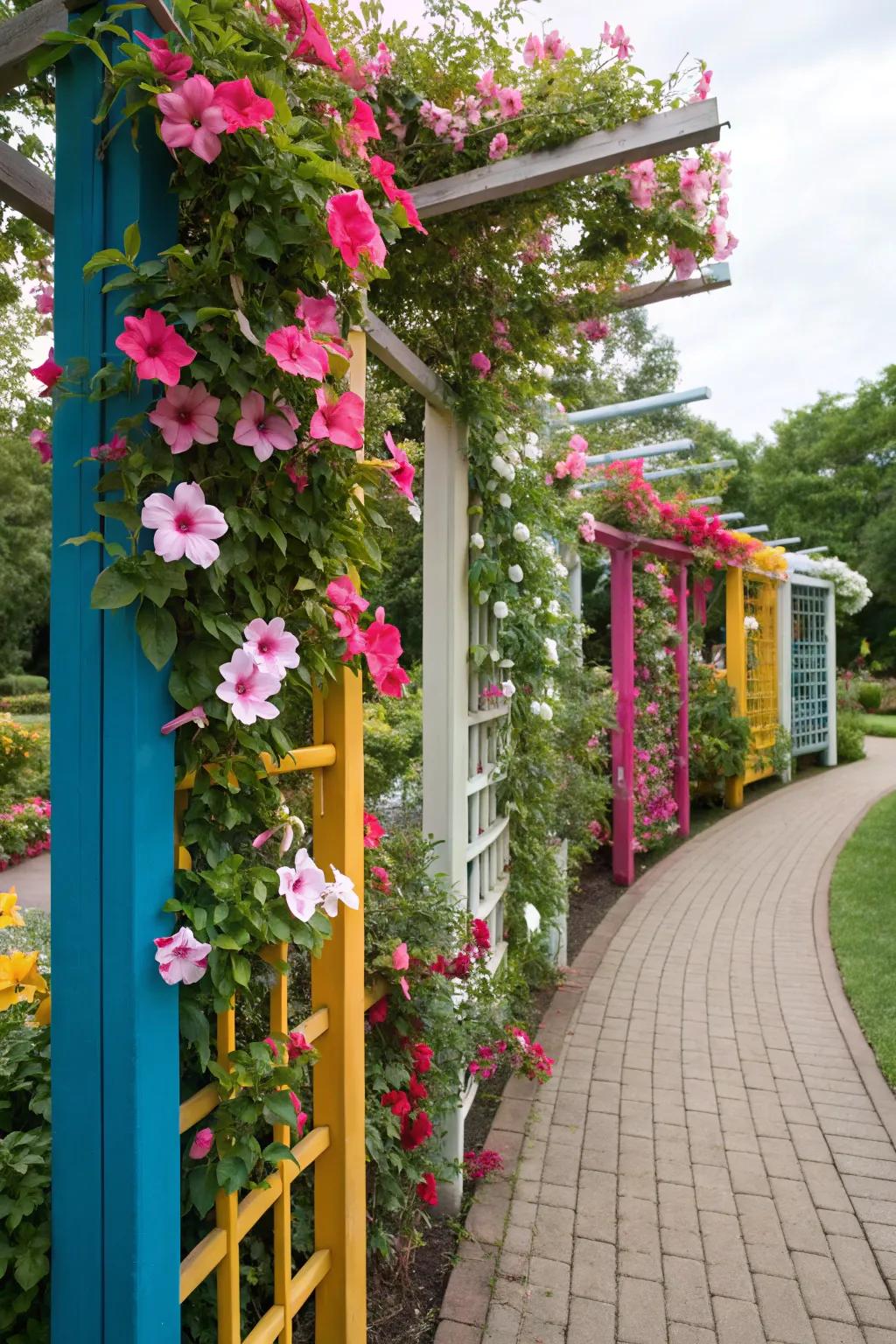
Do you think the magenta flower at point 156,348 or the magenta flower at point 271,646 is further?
the magenta flower at point 271,646

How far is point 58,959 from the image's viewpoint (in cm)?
115

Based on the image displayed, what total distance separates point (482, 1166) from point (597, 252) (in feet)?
8.65

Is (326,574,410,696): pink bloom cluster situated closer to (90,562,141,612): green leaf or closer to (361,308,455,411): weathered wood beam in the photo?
(90,562,141,612): green leaf

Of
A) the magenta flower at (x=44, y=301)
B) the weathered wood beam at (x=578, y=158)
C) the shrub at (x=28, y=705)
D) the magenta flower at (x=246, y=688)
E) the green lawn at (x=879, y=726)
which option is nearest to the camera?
the magenta flower at (x=246, y=688)

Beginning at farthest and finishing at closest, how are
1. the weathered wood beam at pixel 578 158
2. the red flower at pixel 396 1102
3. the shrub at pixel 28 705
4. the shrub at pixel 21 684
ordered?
the shrub at pixel 21 684
the shrub at pixel 28 705
the red flower at pixel 396 1102
the weathered wood beam at pixel 578 158

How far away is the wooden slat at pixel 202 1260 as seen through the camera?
1.21m

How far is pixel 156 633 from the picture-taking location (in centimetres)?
108

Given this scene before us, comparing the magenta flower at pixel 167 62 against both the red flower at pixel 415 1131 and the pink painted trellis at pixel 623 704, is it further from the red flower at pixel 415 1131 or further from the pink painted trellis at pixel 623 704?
the pink painted trellis at pixel 623 704

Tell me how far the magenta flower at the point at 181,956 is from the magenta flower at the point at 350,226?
0.89 meters

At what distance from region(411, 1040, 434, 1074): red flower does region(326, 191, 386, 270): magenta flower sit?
5.69 ft

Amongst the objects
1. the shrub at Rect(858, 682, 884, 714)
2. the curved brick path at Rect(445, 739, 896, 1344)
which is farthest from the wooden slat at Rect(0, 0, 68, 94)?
the shrub at Rect(858, 682, 884, 714)

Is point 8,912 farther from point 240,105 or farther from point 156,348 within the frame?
point 240,105

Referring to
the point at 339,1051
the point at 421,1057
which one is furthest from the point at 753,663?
the point at 339,1051

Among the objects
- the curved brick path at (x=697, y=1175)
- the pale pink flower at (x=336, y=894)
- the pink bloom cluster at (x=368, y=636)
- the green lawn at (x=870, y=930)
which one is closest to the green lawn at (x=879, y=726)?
the green lawn at (x=870, y=930)
